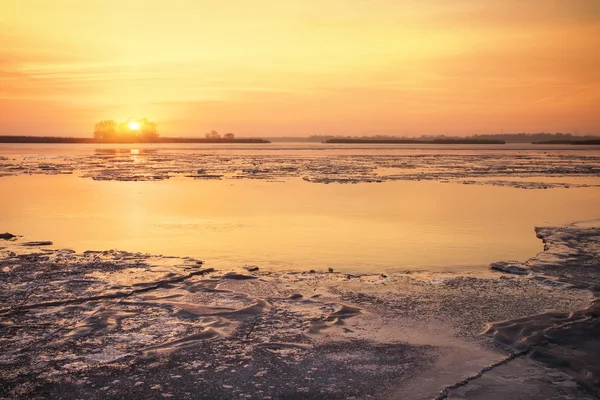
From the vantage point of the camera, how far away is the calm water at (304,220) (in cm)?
940

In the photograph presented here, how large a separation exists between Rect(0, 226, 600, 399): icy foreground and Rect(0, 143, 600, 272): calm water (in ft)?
4.03

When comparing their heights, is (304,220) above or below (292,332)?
above

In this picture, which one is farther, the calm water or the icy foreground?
the calm water

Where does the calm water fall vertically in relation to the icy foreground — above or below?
above

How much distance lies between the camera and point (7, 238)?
10.4m

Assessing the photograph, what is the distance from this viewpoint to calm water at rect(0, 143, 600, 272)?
9398 mm

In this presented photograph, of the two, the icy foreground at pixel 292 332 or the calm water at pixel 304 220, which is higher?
the calm water at pixel 304 220

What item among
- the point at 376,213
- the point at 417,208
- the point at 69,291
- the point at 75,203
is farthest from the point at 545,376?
the point at 75,203

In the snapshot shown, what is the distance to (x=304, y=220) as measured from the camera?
13.2 meters

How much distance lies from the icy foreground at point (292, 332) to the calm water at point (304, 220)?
48.4 inches

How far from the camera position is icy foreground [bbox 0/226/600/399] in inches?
174

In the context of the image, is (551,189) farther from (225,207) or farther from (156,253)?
(156,253)

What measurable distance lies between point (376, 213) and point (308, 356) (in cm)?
965

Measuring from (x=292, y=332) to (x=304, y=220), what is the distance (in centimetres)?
759
